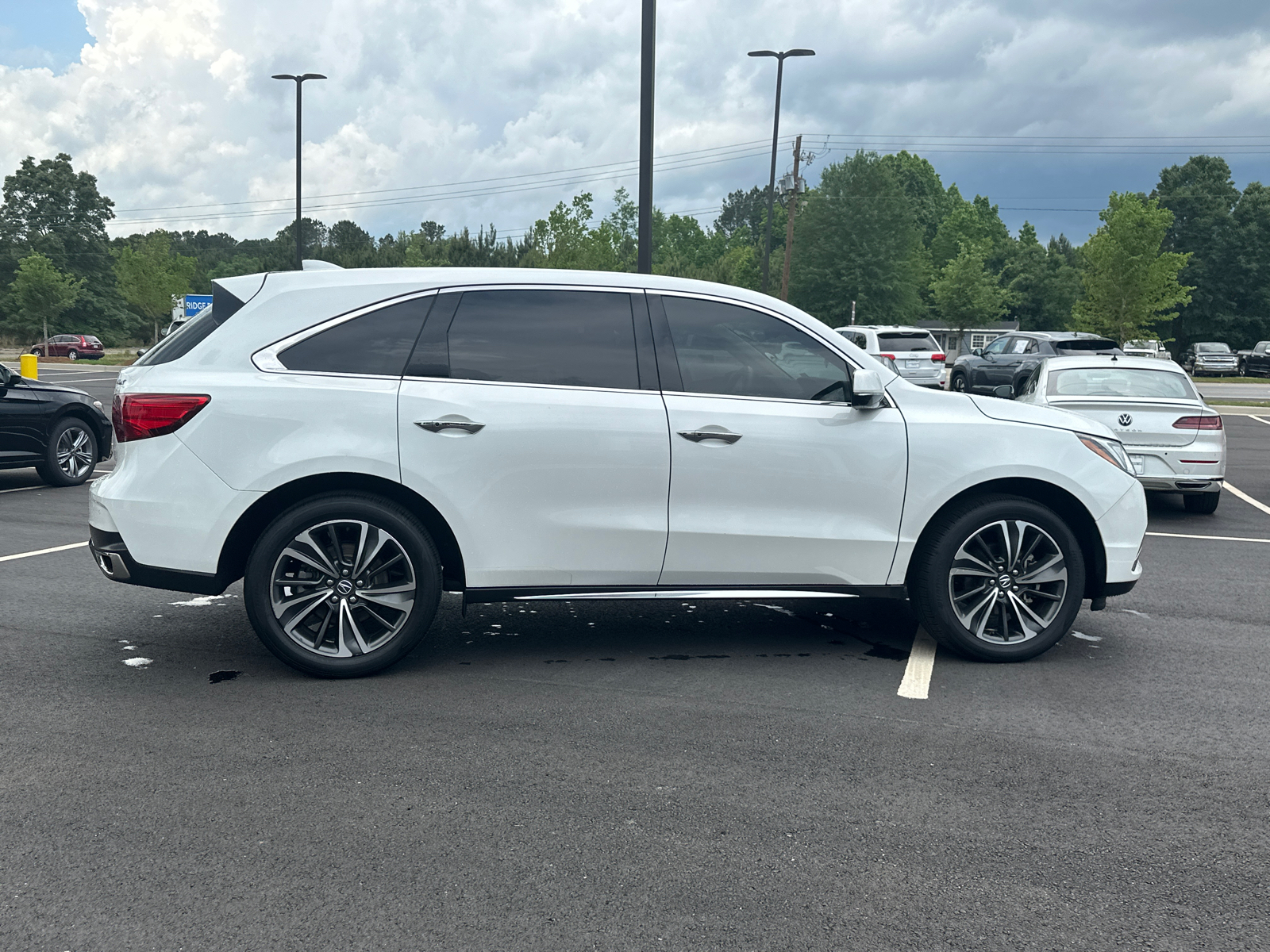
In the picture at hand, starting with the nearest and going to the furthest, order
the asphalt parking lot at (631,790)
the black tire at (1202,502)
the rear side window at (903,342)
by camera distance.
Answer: the asphalt parking lot at (631,790)
the black tire at (1202,502)
the rear side window at (903,342)

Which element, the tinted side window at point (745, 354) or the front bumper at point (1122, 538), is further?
the front bumper at point (1122, 538)

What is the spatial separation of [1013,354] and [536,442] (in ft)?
81.7

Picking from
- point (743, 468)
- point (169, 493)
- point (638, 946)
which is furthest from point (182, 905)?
point (743, 468)

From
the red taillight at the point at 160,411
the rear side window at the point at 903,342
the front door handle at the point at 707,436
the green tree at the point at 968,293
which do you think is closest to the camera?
the red taillight at the point at 160,411

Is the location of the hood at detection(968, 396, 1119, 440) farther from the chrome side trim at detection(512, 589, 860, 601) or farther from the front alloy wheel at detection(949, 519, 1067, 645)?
the chrome side trim at detection(512, 589, 860, 601)

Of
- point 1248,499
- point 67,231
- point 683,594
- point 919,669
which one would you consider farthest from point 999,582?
point 67,231

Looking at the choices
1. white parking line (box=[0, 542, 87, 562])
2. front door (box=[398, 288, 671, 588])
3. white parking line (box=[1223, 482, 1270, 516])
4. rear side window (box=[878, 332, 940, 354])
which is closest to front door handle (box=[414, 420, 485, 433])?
front door (box=[398, 288, 671, 588])

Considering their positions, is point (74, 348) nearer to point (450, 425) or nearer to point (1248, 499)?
point (1248, 499)

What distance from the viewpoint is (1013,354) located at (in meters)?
28.1

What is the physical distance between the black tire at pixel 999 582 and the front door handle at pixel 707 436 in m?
1.10

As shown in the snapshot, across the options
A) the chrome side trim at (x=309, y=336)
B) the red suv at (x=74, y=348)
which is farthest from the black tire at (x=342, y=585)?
the red suv at (x=74, y=348)

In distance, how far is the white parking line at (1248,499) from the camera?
1190 cm

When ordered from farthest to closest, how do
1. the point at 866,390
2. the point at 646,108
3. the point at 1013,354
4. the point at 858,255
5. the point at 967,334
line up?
the point at 967,334 < the point at 858,255 < the point at 1013,354 < the point at 646,108 < the point at 866,390

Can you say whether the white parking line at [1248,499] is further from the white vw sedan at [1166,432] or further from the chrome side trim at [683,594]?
the chrome side trim at [683,594]
